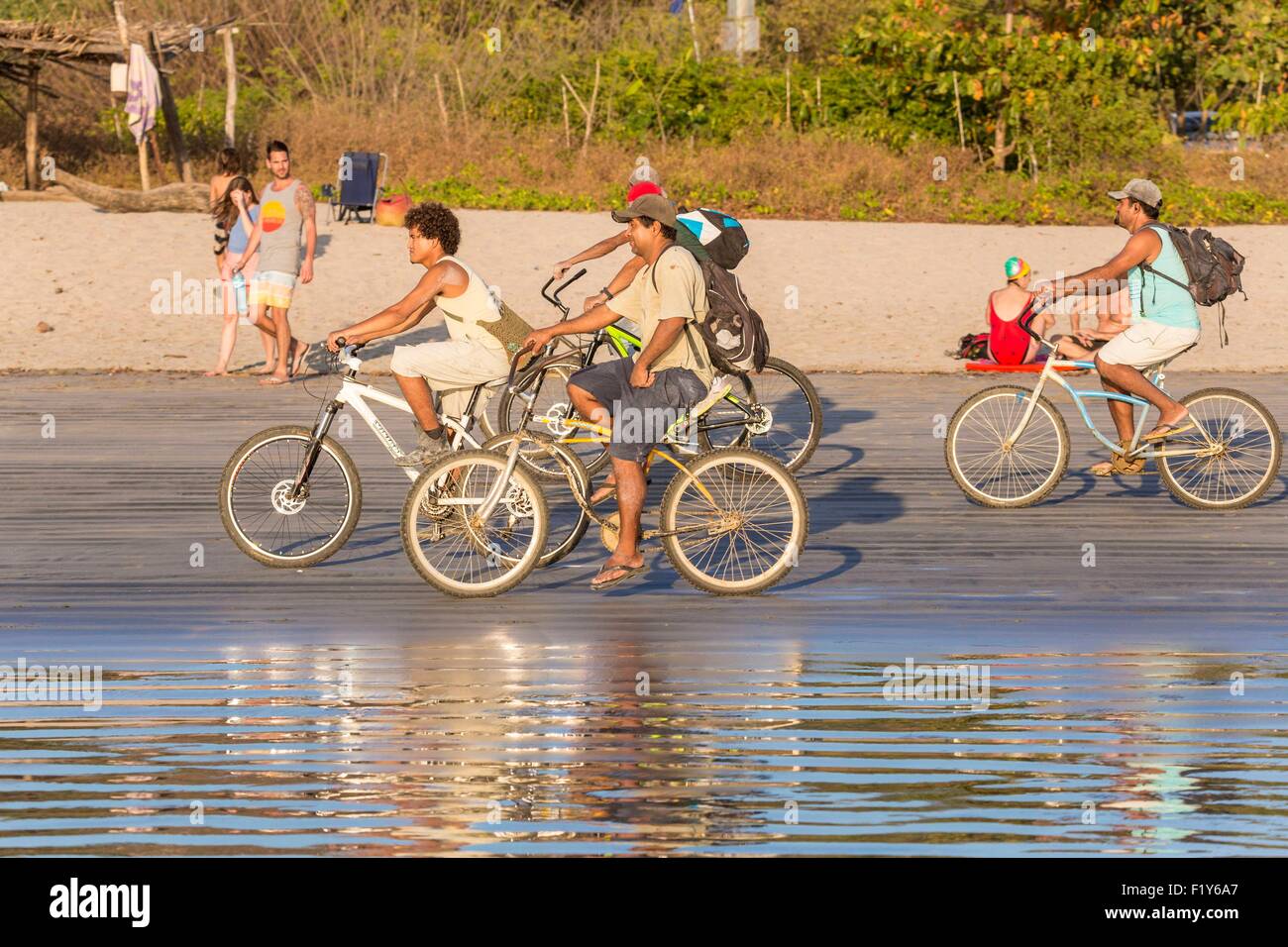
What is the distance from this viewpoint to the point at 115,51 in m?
29.2

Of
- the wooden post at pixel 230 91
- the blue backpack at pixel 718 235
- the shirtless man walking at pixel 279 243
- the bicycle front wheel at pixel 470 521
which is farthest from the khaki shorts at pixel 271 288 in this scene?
the wooden post at pixel 230 91

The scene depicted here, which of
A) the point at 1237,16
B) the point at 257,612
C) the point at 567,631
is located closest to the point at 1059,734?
the point at 567,631

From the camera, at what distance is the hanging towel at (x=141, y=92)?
28859 millimetres

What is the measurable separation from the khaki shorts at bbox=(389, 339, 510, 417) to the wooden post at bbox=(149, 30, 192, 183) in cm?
2006

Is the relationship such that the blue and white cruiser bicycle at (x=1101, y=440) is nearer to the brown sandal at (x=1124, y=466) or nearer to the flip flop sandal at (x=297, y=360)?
the brown sandal at (x=1124, y=466)

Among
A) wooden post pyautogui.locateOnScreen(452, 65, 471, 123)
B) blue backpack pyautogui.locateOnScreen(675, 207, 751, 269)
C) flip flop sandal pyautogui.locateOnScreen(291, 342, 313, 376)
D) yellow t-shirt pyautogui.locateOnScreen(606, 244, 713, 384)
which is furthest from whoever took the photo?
wooden post pyautogui.locateOnScreen(452, 65, 471, 123)

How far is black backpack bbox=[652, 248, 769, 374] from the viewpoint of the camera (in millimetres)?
10477

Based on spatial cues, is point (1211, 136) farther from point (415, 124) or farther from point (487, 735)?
point (487, 735)

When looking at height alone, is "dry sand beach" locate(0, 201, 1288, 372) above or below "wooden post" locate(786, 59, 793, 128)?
below

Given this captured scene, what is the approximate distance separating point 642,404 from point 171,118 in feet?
70.6

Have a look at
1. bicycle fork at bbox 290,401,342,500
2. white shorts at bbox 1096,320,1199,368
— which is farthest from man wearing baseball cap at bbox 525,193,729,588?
white shorts at bbox 1096,320,1199,368

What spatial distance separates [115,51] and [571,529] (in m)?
20.1

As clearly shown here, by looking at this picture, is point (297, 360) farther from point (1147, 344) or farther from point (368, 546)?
point (1147, 344)

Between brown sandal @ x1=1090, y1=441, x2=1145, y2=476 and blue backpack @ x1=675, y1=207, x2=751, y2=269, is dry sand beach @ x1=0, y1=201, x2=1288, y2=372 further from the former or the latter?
brown sandal @ x1=1090, y1=441, x2=1145, y2=476
